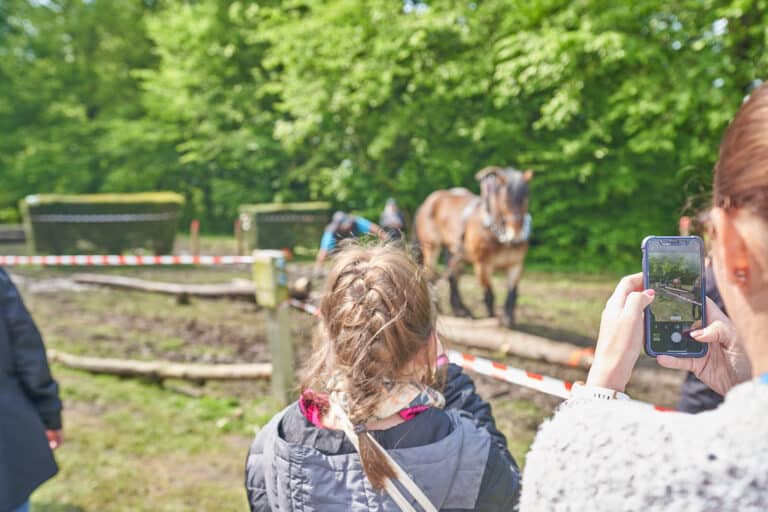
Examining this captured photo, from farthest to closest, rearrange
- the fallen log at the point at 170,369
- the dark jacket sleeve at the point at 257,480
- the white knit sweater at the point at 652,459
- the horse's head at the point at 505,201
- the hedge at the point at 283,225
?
the hedge at the point at 283,225 < the horse's head at the point at 505,201 < the fallen log at the point at 170,369 < the dark jacket sleeve at the point at 257,480 < the white knit sweater at the point at 652,459

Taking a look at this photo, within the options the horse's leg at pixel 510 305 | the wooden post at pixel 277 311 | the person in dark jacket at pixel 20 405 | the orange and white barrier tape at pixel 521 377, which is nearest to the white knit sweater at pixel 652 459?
the orange and white barrier tape at pixel 521 377

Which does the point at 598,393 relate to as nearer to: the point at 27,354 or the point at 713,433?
the point at 713,433

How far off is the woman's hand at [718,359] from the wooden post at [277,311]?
3835 millimetres

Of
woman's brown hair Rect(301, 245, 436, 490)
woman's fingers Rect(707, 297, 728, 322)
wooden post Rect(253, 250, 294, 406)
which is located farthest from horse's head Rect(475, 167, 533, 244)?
woman's fingers Rect(707, 297, 728, 322)

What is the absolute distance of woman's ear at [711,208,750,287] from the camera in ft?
2.24

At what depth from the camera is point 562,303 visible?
9.22 meters

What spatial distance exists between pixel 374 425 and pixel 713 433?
0.83m

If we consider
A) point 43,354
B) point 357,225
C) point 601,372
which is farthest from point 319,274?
point 601,372

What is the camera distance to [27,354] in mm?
2377

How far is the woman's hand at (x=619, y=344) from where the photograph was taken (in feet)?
2.90

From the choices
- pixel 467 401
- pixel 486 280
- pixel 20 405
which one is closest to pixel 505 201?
pixel 486 280

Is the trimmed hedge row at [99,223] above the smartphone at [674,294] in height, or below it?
below

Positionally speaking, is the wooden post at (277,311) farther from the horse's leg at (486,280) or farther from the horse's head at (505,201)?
the horse's leg at (486,280)

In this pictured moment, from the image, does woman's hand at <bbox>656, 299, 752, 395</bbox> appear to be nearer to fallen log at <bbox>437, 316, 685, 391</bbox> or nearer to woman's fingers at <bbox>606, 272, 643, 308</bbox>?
woman's fingers at <bbox>606, 272, 643, 308</bbox>
